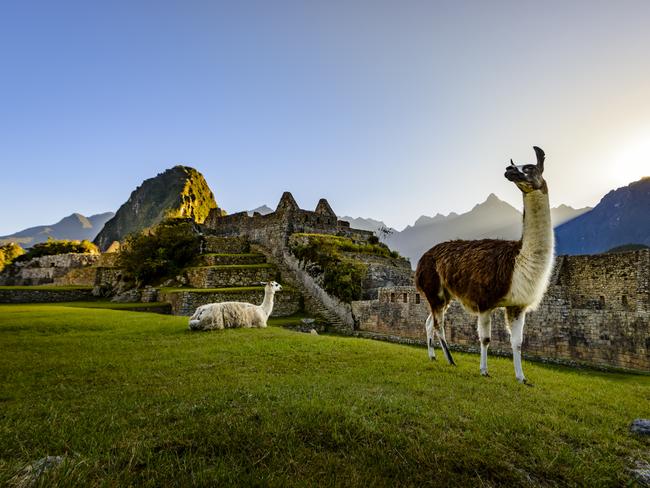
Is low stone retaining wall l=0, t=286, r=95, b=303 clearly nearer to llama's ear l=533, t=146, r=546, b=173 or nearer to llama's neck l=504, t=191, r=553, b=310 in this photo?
llama's neck l=504, t=191, r=553, b=310

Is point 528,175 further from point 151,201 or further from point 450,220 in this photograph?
point 450,220

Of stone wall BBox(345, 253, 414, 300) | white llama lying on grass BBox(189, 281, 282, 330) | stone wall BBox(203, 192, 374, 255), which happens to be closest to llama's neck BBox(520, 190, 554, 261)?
A: white llama lying on grass BBox(189, 281, 282, 330)

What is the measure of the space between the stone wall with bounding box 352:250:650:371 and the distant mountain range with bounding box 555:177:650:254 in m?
42.4

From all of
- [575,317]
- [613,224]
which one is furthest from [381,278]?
[613,224]

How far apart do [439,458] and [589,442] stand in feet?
5.63

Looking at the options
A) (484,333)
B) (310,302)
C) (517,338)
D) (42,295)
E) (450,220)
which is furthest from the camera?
(450,220)

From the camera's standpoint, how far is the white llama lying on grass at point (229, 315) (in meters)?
10.7

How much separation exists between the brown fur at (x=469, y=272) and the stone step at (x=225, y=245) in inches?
1018

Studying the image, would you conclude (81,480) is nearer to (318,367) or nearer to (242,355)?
(318,367)

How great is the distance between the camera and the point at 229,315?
1152 cm

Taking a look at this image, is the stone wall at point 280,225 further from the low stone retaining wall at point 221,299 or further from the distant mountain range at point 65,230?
the distant mountain range at point 65,230

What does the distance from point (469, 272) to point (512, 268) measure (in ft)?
2.36

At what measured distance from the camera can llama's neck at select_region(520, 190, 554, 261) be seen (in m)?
5.29

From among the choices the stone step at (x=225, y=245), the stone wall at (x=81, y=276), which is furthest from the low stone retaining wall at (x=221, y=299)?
the stone wall at (x=81, y=276)
